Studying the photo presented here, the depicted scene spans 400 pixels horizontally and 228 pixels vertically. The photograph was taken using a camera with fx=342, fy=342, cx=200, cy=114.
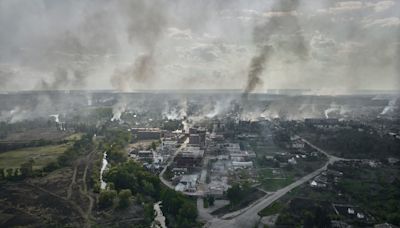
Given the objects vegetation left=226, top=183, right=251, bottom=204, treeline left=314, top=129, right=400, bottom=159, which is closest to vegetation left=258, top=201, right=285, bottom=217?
vegetation left=226, top=183, right=251, bottom=204

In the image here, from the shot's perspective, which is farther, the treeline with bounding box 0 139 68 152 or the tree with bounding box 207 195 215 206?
the treeline with bounding box 0 139 68 152

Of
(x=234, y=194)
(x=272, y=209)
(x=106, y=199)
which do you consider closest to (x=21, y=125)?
(x=106, y=199)

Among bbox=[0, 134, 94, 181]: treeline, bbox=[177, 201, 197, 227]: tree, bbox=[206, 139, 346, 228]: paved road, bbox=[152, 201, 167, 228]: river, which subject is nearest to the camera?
bbox=[177, 201, 197, 227]: tree

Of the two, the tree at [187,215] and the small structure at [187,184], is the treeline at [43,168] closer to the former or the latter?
the small structure at [187,184]

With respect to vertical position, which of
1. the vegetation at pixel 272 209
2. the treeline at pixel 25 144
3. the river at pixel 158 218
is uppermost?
the treeline at pixel 25 144

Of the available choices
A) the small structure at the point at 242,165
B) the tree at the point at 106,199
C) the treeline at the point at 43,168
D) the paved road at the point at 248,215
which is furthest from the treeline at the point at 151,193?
the small structure at the point at 242,165

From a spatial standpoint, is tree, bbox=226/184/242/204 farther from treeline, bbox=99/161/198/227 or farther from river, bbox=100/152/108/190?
river, bbox=100/152/108/190
